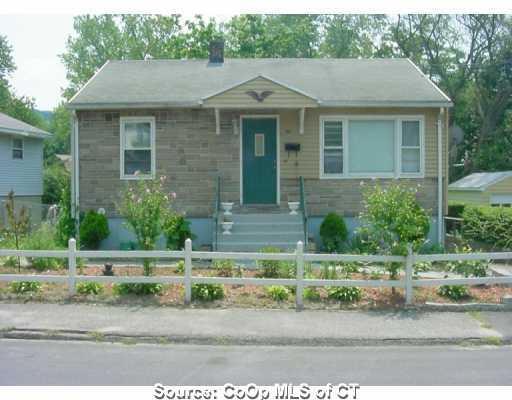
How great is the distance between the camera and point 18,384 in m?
6.09

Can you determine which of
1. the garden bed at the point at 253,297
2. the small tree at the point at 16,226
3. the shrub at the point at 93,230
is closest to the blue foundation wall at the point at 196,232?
the shrub at the point at 93,230

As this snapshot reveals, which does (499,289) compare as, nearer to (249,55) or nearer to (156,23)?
(249,55)

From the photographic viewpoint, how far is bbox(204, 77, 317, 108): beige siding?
14719mm

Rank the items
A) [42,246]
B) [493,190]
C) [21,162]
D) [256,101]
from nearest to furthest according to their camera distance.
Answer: [42,246] → [256,101] → [21,162] → [493,190]

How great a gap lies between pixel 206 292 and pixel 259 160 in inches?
252

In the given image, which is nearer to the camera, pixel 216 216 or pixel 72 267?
pixel 72 267

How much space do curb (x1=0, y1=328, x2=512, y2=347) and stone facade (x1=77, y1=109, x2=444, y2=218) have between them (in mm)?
7396

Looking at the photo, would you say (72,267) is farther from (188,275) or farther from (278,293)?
(278,293)

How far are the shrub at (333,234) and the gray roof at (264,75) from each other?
2.99m

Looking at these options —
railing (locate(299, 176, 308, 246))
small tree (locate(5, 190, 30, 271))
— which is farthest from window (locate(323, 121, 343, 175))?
small tree (locate(5, 190, 30, 271))

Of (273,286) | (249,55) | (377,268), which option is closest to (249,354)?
(273,286)

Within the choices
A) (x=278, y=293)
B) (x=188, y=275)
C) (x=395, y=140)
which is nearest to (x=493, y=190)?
(x=395, y=140)

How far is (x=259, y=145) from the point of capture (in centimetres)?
1598

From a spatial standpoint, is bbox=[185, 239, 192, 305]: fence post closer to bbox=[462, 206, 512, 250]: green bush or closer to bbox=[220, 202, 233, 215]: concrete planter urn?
bbox=[220, 202, 233, 215]: concrete planter urn
